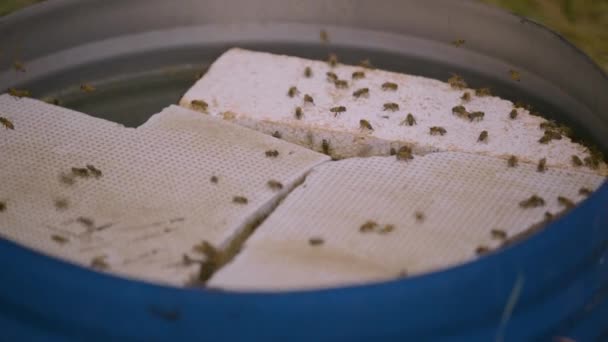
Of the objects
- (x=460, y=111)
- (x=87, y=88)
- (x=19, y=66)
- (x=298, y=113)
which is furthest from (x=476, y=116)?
(x=19, y=66)

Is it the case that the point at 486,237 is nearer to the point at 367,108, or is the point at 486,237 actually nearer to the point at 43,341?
the point at 367,108

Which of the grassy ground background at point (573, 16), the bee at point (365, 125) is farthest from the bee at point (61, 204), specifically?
the grassy ground background at point (573, 16)

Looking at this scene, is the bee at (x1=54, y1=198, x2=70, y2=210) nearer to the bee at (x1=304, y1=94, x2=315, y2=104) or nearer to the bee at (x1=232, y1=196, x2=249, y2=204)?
the bee at (x1=232, y1=196, x2=249, y2=204)

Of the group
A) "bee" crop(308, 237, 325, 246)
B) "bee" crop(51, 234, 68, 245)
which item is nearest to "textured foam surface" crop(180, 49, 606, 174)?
"bee" crop(308, 237, 325, 246)

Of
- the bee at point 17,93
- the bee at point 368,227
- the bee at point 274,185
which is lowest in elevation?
the bee at point 368,227

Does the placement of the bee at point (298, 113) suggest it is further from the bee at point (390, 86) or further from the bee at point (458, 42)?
the bee at point (458, 42)

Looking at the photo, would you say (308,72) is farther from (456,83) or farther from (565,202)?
(565,202)
